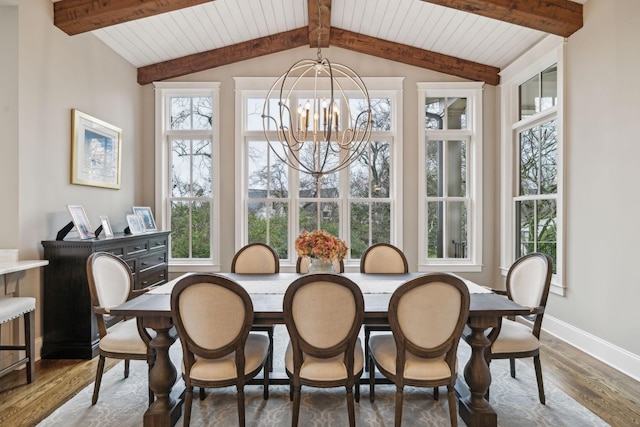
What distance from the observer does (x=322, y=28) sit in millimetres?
4324

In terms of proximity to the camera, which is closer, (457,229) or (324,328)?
(324,328)

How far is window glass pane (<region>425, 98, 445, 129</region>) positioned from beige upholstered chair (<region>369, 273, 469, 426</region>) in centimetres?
354

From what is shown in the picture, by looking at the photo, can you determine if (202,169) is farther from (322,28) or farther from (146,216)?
(322,28)

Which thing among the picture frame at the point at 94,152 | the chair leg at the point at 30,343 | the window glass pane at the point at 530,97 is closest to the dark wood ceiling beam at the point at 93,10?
the picture frame at the point at 94,152

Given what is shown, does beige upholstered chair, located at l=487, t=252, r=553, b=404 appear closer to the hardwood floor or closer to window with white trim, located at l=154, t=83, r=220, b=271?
the hardwood floor

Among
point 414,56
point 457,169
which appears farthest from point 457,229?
point 414,56

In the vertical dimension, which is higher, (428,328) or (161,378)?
(428,328)

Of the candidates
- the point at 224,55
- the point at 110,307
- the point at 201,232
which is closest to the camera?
the point at 110,307

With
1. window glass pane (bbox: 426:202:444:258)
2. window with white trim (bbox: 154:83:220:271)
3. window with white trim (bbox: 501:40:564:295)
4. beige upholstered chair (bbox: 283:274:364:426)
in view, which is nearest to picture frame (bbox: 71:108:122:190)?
window with white trim (bbox: 154:83:220:271)

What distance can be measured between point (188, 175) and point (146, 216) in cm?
81

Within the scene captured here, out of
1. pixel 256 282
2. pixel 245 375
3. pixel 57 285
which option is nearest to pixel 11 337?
pixel 57 285

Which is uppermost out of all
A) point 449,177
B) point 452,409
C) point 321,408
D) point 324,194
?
point 449,177

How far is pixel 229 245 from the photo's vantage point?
476cm

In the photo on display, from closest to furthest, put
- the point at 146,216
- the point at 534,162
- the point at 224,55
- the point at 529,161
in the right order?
the point at 534,162
the point at 529,161
the point at 146,216
the point at 224,55
